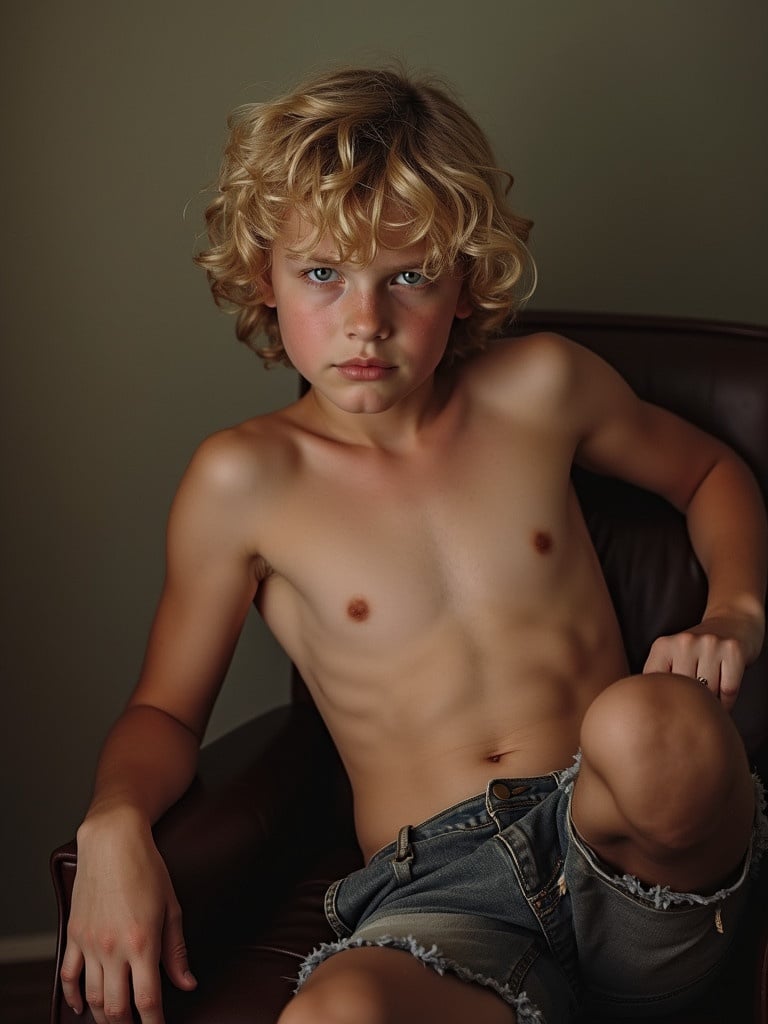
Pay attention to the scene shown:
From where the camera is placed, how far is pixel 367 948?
44.3 inches

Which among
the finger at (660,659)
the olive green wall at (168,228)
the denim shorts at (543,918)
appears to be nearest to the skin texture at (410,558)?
the finger at (660,659)

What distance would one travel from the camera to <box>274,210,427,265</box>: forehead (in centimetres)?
131

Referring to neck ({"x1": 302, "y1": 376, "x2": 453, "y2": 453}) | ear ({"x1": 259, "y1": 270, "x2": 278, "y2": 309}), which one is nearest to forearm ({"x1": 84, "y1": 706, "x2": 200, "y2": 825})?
neck ({"x1": 302, "y1": 376, "x2": 453, "y2": 453})

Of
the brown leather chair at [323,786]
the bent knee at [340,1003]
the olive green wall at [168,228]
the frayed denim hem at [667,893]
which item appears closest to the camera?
the bent knee at [340,1003]

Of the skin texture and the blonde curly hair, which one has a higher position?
the blonde curly hair

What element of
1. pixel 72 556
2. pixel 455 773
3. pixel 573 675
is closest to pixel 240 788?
pixel 455 773

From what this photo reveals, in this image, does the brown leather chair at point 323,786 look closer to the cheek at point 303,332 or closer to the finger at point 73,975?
the finger at point 73,975

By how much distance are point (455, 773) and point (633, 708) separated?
1.29 feet

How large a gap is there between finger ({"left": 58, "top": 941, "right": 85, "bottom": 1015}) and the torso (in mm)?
383

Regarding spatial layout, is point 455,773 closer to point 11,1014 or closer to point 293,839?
point 293,839

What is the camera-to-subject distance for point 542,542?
4.78 feet

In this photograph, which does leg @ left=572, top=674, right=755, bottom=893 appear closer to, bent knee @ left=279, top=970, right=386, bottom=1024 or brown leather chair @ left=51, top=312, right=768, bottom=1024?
brown leather chair @ left=51, top=312, right=768, bottom=1024

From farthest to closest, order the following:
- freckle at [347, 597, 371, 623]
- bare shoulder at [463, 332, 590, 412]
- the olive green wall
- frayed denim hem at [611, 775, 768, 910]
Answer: the olive green wall < bare shoulder at [463, 332, 590, 412] < freckle at [347, 597, 371, 623] < frayed denim hem at [611, 775, 768, 910]

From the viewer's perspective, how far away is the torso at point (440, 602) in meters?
1.40
